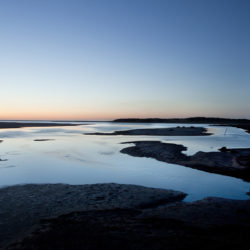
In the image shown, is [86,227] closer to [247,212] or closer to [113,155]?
[247,212]

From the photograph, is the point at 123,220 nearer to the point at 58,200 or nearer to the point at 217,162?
the point at 58,200

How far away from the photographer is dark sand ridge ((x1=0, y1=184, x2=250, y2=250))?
211 inches

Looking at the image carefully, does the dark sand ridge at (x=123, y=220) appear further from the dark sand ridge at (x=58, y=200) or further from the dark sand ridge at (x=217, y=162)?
the dark sand ridge at (x=217, y=162)

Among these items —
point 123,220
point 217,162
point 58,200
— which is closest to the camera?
point 123,220

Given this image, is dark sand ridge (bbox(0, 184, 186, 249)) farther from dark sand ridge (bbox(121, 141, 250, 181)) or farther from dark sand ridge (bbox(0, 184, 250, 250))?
dark sand ridge (bbox(121, 141, 250, 181))

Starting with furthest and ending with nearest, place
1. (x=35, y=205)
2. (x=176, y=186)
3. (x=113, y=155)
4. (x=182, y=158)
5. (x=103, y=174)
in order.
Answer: (x=113, y=155) < (x=182, y=158) < (x=103, y=174) < (x=176, y=186) < (x=35, y=205)

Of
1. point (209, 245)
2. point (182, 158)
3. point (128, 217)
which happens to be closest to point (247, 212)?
point (209, 245)

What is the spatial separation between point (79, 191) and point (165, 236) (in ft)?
16.5

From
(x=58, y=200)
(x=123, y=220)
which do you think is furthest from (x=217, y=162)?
(x=58, y=200)

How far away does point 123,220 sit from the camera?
262 inches

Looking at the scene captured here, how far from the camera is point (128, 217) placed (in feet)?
22.7

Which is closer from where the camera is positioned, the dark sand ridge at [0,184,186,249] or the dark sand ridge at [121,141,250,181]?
the dark sand ridge at [0,184,186,249]

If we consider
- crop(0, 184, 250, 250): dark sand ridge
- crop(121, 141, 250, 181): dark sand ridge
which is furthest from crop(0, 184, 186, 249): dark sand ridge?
crop(121, 141, 250, 181): dark sand ridge

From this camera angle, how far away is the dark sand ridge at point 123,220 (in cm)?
536
